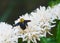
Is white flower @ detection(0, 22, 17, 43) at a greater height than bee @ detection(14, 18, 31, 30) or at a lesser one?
lesser

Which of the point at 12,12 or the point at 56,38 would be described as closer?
the point at 56,38

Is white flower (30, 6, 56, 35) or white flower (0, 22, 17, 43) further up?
white flower (30, 6, 56, 35)

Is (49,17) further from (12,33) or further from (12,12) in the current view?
(12,12)

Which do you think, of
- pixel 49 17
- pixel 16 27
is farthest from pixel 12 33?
pixel 49 17

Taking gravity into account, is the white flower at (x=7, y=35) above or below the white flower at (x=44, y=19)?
below

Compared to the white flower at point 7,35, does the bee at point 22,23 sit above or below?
above

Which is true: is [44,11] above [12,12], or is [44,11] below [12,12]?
below
